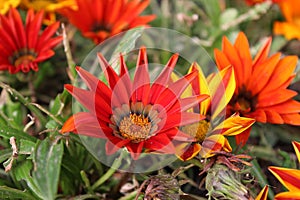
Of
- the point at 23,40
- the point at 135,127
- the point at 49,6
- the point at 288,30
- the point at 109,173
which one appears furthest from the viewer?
the point at 288,30

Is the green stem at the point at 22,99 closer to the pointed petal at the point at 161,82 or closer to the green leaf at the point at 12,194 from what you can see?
the green leaf at the point at 12,194

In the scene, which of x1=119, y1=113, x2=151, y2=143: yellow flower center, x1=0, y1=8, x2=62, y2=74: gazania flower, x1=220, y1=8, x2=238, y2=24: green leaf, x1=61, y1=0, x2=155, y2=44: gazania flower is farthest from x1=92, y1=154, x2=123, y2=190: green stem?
x1=220, y1=8, x2=238, y2=24: green leaf

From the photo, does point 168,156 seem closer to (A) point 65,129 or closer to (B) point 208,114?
(B) point 208,114

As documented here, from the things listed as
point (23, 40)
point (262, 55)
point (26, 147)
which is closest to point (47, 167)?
point (26, 147)

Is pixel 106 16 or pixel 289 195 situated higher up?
pixel 106 16

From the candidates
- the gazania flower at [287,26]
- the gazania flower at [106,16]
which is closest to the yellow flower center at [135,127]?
the gazania flower at [106,16]

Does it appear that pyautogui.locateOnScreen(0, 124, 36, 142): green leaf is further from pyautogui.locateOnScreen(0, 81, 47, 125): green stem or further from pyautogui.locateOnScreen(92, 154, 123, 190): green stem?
pyautogui.locateOnScreen(92, 154, 123, 190): green stem

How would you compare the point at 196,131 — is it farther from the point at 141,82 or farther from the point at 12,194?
the point at 12,194
